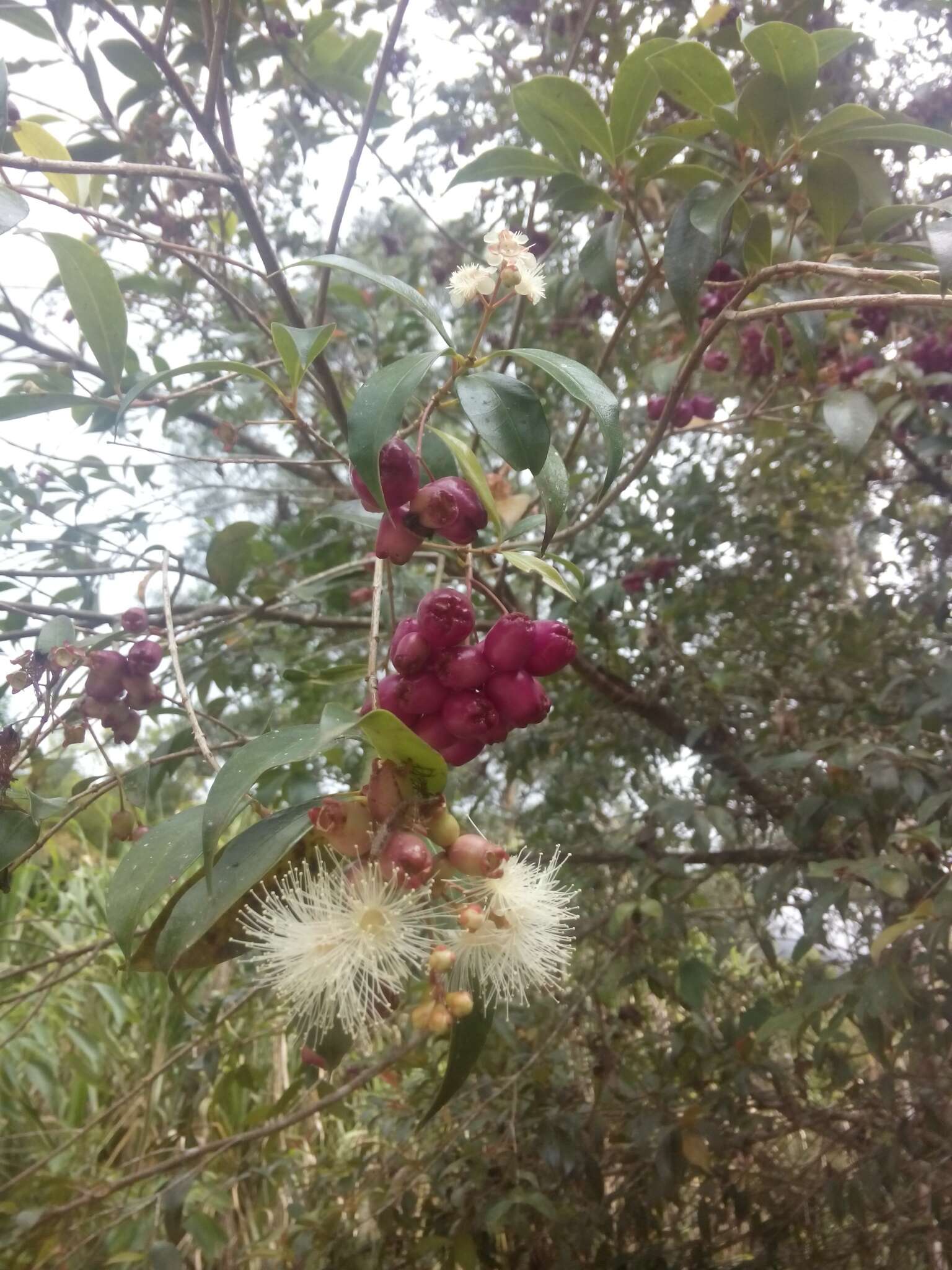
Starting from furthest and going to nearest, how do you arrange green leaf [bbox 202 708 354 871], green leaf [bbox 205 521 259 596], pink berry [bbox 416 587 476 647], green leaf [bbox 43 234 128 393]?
green leaf [bbox 205 521 259 596] → green leaf [bbox 43 234 128 393] → pink berry [bbox 416 587 476 647] → green leaf [bbox 202 708 354 871]

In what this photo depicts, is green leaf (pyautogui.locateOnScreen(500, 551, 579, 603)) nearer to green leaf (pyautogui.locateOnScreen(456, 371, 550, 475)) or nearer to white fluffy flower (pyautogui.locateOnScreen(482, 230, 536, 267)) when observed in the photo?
green leaf (pyautogui.locateOnScreen(456, 371, 550, 475))

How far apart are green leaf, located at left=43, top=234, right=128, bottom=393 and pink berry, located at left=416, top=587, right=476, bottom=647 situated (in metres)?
0.42

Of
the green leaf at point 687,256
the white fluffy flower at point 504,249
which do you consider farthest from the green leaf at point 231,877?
the green leaf at point 687,256

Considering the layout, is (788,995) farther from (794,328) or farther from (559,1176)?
(794,328)

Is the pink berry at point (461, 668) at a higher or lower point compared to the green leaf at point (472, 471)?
lower

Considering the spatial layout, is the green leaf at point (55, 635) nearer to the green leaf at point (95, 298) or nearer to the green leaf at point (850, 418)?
the green leaf at point (95, 298)

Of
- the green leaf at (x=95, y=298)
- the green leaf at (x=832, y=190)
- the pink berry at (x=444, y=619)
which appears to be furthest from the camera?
the green leaf at (x=832, y=190)

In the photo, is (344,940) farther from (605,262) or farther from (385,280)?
(605,262)

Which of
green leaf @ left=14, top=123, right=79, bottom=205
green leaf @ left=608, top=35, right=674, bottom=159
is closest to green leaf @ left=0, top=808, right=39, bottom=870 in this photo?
green leaf @ left=14, top=123, right=79, bottom=205

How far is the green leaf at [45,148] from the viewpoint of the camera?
34.6 inches

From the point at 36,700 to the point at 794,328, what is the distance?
82 centimetres

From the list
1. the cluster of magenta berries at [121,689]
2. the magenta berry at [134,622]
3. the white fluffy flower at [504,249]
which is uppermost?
the white fluffy flower at [504,249]

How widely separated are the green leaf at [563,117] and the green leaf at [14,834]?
74 centimetres

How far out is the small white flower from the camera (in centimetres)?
60
